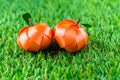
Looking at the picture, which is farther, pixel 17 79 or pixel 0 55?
pixel 0 55

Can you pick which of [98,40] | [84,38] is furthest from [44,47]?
[98,40]

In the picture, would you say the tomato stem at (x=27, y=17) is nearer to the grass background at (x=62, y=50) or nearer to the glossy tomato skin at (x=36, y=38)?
the glossy tomato skin at (x=36, y=38)

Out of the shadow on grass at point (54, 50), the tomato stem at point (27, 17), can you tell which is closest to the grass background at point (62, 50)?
the shadow on grass at point (54, 50)

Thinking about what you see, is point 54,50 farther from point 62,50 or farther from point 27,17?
point 27,17

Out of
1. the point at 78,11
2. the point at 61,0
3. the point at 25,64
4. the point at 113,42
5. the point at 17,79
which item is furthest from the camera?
the point at 61,0

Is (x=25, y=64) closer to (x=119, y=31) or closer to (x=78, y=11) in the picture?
(x=119, y=31)

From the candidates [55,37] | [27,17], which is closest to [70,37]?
[55,37]
